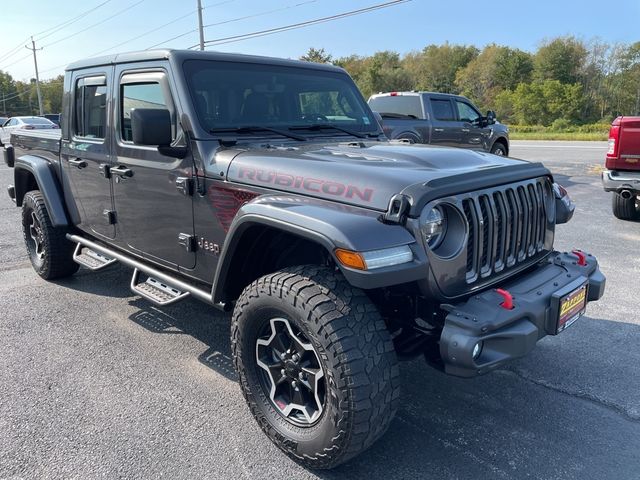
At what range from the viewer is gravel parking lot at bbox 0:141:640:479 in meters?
2.59

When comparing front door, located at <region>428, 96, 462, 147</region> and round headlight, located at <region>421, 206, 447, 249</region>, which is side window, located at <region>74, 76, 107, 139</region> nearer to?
round headlight, located at <region>421, 206, 447, 249</region>

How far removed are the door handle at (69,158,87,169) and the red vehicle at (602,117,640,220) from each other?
21.1ft

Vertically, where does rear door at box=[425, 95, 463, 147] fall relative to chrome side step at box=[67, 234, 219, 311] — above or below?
above

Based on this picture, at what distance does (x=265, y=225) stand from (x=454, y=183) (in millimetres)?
943

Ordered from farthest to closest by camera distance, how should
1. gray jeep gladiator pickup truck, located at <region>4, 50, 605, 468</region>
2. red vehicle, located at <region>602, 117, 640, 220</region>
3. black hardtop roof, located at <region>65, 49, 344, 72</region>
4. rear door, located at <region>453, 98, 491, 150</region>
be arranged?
rear door, located at <region>453, 98, 491, 150</region> → red vehicle, located at <region>602, 117, 640, 220</region> → black hardtop roof, located at <region>65, 49, 344, 72</region> → gray jeep gladiator pickup truck, located at <region>4, 50, 605, 468</region>

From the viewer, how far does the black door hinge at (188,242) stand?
10.8 feet

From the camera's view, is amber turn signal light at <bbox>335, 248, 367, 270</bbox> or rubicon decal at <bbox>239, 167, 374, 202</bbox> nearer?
amber turn signal light at <bbox>335, 248, 367, 270</bbox>

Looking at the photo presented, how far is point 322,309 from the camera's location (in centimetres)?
234

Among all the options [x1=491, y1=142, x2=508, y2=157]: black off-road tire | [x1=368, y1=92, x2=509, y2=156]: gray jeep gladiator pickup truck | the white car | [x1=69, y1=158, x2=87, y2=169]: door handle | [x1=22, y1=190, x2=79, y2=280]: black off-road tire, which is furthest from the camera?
the white car

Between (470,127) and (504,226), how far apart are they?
31.8 ft

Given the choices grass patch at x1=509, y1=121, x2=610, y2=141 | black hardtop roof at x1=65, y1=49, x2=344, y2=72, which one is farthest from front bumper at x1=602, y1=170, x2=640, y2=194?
grass patch at x1=509, y1=121, x2=610, y2=141

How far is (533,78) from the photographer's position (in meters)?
62.0

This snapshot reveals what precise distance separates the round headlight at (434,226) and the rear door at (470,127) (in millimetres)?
9766

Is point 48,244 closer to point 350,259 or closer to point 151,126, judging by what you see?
point 151,126
